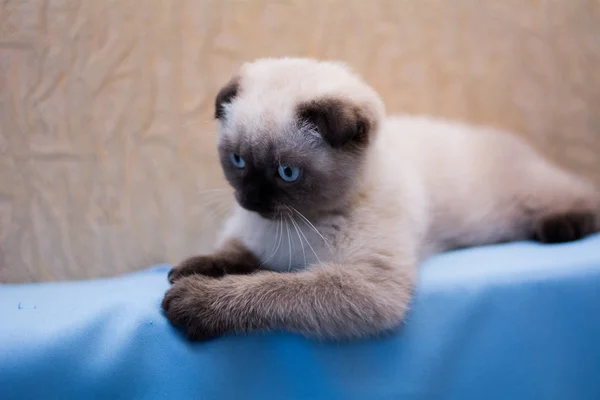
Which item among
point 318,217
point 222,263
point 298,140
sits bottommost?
point 222,263

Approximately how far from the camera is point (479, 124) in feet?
5.78

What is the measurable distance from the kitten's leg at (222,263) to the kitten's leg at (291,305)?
0.11 m

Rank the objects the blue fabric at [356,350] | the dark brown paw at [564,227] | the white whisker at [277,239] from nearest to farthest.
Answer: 1. the blue fabric at [356,350]
2. the white whisker at [277,239]
3. the dark brown paw at [564,227]

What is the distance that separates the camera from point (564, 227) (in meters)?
1.38

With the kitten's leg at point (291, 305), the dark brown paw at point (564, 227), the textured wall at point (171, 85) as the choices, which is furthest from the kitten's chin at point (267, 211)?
the dark brown paw at point (564, 227)

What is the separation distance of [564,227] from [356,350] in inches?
29.4

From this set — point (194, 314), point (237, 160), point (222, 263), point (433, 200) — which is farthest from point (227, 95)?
point (433, 200)

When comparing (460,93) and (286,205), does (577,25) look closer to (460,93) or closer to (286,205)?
(460,93)

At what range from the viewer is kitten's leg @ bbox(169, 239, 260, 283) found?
44.6 inches

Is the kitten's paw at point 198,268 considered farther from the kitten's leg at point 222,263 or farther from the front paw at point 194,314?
the front paw at point 194,314

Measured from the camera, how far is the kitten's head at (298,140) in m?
1.06

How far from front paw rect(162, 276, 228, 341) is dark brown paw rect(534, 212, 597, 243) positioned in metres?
0.92

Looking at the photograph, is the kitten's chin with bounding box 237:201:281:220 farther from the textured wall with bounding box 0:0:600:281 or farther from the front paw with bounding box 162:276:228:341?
the textured wall with bounding box 0:0:600:281

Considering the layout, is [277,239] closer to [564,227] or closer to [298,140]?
[298,140]
